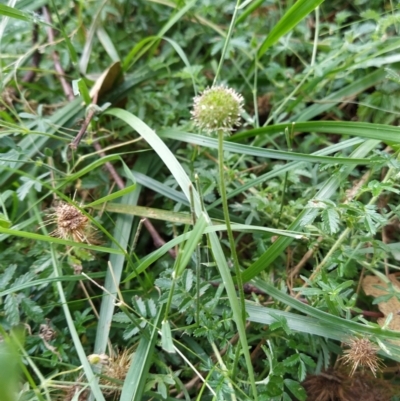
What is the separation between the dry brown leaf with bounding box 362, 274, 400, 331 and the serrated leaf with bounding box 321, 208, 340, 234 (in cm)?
21

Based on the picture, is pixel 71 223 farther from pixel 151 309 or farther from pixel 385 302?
pixel 385 302

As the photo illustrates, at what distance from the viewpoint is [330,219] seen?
854mm

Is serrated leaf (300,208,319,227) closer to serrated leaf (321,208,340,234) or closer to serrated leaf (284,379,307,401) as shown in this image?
serrated leaf (321,208,340,234)

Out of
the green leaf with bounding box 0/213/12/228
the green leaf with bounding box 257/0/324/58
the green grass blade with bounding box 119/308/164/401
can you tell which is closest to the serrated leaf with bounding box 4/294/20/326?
the green leaf with bounding box 0/213/12/228

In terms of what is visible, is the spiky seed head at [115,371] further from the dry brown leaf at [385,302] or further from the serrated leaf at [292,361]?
the dry brown leaf at [385,302]

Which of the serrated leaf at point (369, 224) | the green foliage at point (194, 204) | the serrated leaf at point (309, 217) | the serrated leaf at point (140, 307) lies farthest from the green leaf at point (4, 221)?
the serrated leaf at point (369, 224)

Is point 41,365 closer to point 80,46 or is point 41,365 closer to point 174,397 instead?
point 174,397

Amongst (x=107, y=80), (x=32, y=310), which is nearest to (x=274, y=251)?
(x=32, y=310)

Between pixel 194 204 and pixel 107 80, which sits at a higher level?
pixel 107 80

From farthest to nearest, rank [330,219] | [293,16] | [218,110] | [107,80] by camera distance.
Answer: [107,80] → [293,16] → [330,219] → [218,110]

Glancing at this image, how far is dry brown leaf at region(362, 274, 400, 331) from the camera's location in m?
1.00

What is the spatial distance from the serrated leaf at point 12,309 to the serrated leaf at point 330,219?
0.63 metres

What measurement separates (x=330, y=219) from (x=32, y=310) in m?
0.62

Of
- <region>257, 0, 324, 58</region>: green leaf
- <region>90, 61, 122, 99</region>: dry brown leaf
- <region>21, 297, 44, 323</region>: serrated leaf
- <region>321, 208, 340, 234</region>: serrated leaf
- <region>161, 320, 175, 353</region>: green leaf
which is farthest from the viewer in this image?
<region>90, 61, 122, 99</region>: dry brown leaf
